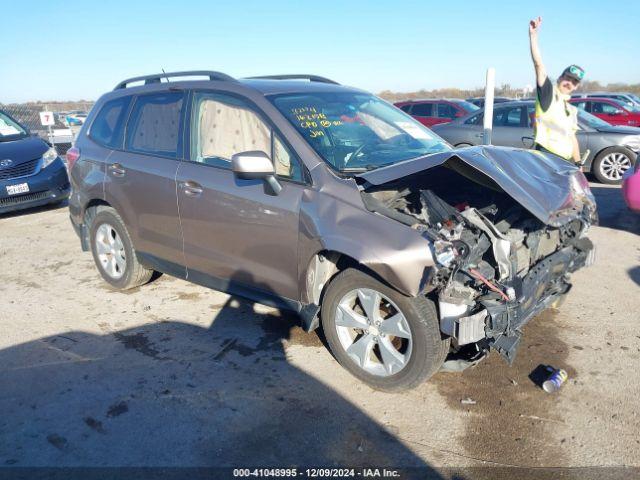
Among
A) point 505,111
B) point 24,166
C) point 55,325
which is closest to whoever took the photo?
point 55,325

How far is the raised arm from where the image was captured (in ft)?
16.3

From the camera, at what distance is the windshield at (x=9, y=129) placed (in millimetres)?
9000

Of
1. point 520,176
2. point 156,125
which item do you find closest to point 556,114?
point 520,176

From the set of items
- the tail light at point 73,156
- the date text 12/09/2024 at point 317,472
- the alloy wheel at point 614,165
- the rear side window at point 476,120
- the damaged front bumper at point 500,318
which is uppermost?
the tail light at point 73,156

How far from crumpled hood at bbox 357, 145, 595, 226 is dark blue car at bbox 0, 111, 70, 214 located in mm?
7039

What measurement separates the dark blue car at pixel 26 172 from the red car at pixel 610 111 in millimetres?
13455

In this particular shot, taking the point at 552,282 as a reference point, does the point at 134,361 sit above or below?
below

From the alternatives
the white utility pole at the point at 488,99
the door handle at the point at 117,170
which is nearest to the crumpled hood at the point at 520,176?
the door handle at the point at 117,170

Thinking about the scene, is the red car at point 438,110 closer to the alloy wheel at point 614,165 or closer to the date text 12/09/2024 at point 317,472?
the alloy wheel at point 614,165

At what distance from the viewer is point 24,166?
848 centimetres

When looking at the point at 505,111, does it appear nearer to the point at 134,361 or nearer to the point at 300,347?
the point at 300,347

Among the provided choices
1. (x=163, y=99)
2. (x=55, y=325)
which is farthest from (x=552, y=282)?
(x=55, y=325)

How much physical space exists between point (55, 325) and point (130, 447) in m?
2.01

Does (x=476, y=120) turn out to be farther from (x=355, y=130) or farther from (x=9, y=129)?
(x=9, y=129)
